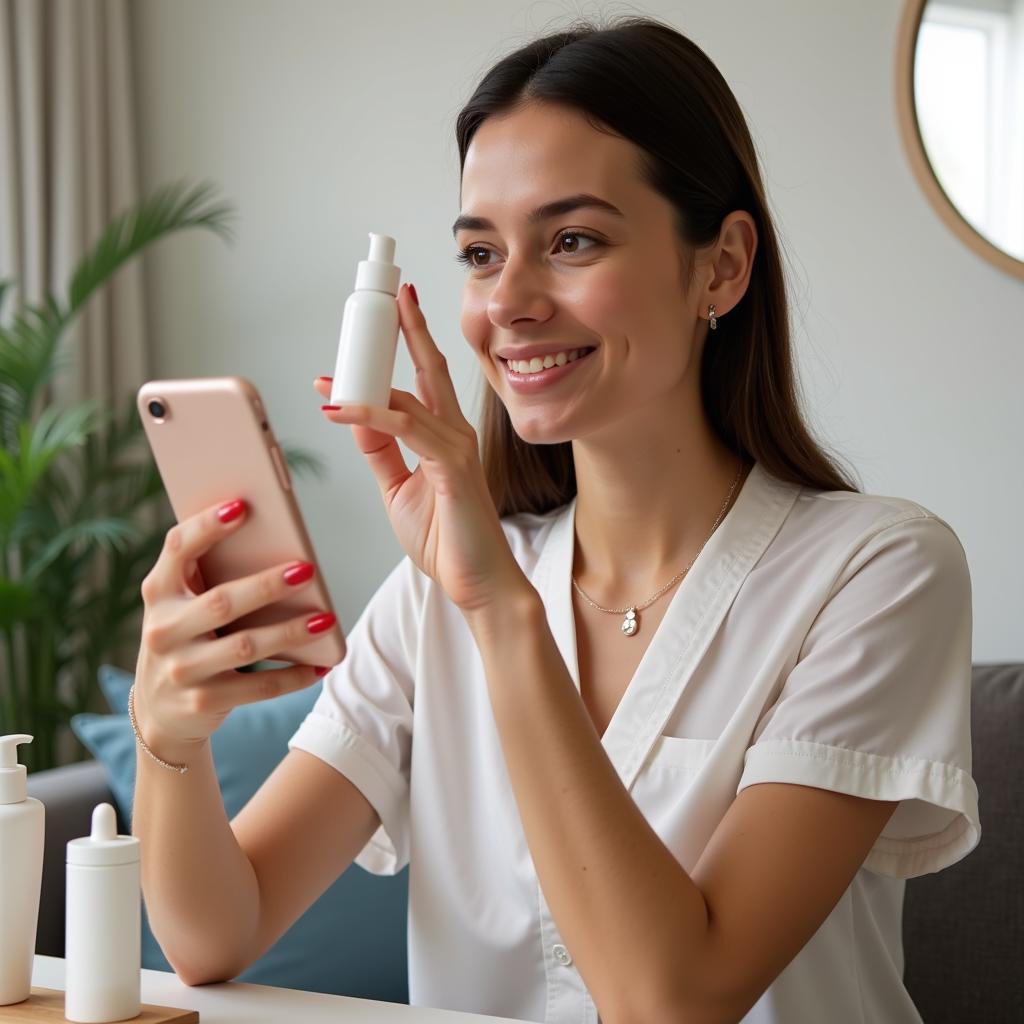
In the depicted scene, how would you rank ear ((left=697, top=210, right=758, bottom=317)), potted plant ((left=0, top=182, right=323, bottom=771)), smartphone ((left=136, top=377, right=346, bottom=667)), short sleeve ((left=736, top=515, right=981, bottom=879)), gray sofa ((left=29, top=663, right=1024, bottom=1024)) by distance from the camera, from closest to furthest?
smartphone ((left=136, top=377, right=346, bottom=667))
short sleeve ((left=736, top=515, right=981, bottom=879))
ear ((left=697, top=210, right=758, bottom=317))
gray sofa ((left=29, top=663, right=1024, bottom=1024))
potted plant ((left=0, top=182, right=323, bottom=771))

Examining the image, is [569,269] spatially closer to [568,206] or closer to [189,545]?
[568,206]

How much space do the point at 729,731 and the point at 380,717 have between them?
0.43 m

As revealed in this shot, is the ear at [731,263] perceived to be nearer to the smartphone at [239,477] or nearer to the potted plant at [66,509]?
the smartphone at [239,477]

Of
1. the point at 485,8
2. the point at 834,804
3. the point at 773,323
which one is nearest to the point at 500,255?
the point at 773,323

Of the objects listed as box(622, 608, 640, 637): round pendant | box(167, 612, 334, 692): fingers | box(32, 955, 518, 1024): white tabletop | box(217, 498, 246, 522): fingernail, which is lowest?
box(32, 955, 518, 1024): white tabletop

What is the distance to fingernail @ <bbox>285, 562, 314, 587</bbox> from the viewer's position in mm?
1004

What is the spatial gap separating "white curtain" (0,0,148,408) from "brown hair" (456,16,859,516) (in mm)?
1844

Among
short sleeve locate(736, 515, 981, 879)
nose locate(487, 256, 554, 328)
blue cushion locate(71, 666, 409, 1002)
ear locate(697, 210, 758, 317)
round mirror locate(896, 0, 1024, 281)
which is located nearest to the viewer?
short sleeve locate(736, 515, 981, 879)

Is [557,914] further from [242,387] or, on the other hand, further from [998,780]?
[998,780]

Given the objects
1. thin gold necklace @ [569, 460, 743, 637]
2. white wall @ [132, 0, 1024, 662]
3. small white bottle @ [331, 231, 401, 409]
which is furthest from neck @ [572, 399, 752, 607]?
Answer: white wall @ [132, 0, 1024, 662]

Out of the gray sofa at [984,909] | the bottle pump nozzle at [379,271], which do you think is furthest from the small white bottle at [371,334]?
the gray sofa at [984,909]

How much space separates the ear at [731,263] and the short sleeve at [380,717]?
45 centimetres

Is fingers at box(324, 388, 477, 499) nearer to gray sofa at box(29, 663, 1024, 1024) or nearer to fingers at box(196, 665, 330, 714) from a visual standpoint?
fingers at box(196, 665, 330, 714)

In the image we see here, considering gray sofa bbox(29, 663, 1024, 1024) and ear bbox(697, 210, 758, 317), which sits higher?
ear bbox(697, 210, 758, 317)
